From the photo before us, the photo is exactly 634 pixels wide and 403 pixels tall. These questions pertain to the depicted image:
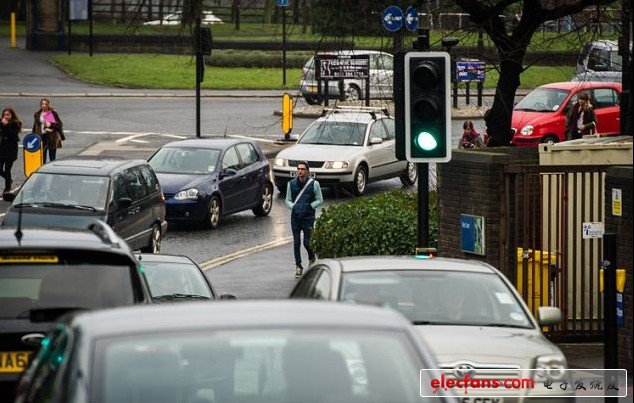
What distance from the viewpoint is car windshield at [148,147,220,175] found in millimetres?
28953

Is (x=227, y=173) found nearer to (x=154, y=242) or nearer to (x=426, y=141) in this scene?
(x=154, y=242)

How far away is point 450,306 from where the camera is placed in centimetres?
1110

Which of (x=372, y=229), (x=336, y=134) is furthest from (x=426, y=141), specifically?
(x=336, y=134)

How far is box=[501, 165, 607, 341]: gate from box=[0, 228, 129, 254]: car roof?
673 centimetres

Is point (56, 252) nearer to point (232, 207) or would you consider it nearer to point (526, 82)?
point (232, 207)

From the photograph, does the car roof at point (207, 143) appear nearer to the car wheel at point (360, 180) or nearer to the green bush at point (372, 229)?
the car wheel at point (360, 180)

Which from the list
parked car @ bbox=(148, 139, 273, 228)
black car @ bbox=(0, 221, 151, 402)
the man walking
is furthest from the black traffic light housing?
parked car @ bbox=(148, 139, 273, 228)

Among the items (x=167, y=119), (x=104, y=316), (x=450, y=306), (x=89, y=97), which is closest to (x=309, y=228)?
(x=450, y=306)

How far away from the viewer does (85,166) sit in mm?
23812

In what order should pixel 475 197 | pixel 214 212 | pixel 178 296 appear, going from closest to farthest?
pixel 178 296
pixel 475 197
pixel 214 212

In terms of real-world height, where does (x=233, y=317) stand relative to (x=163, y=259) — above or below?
above

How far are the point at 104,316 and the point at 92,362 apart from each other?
426 mm

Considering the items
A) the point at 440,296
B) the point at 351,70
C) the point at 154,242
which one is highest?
the point at 351,70

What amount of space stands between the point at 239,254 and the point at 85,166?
3.30 m
